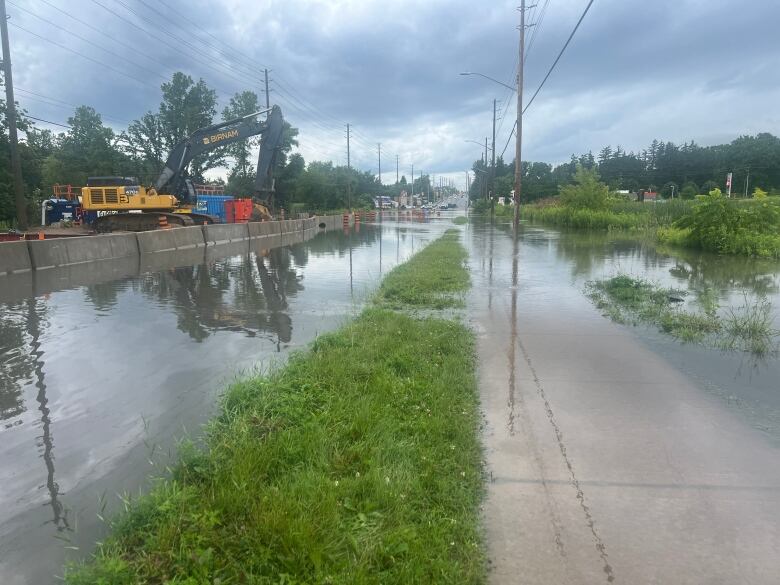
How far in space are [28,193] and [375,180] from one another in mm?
82300

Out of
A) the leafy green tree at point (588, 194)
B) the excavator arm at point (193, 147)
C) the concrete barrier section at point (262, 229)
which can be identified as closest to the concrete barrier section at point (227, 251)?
the concrete barrier section at point (262, 229)

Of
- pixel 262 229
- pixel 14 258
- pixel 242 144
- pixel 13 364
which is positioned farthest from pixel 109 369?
pixel 242 144

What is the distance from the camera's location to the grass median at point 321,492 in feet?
9.52

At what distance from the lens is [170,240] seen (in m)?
23.0

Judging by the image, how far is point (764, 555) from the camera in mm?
3129

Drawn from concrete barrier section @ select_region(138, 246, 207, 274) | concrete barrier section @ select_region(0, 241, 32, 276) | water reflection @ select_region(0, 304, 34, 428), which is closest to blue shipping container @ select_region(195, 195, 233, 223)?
concrete barrier section @ select_region(138, 246, 207, 274)

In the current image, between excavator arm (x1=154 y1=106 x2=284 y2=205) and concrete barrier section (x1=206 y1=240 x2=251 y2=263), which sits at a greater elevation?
excavator arm (x1=154 y1=106 x2=284 y2=205)

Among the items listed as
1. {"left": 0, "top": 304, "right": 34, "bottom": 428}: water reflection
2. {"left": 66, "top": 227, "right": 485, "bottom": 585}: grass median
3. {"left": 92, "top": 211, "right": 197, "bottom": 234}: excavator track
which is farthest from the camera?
{"left": 92, "top": 211, "right": 197, "bottom": 234}: excavator track

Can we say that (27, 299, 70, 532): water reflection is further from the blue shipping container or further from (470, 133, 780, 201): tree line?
(470, 133, 780, 201): tree line

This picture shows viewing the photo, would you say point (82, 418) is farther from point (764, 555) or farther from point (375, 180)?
point (375, 180)

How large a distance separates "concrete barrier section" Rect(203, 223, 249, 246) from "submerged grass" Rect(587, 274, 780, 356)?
19.4m

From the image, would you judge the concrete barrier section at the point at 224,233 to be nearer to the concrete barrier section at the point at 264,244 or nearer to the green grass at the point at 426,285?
the concrete barrier section at the point at 264,244

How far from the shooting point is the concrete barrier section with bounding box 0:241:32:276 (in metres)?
14.6

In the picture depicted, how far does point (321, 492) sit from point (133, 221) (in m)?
27.7
